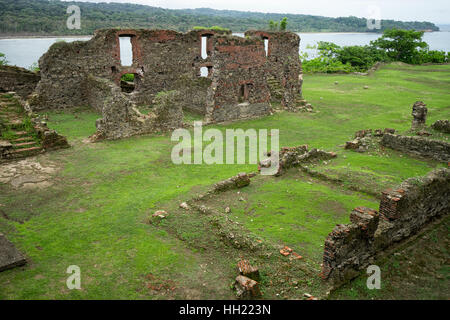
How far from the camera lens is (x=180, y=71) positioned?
25.3m

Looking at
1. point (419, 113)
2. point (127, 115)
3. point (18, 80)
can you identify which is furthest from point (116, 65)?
point (419, 113)

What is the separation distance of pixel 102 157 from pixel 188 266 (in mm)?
8469

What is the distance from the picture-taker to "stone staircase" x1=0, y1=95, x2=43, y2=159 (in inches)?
547

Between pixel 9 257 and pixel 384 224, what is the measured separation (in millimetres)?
8564

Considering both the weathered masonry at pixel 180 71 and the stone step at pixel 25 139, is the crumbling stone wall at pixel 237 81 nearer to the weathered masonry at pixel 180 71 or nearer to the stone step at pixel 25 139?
the weathered masonry at pixel 180 71

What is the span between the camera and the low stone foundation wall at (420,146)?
14867mm

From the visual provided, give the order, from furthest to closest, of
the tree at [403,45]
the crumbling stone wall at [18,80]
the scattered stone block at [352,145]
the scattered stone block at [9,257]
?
the tree at [403,45] < the crumbling stone wall at [18,80] < the scattered stone block at [352,145] < the scattered stone block at [9,257]

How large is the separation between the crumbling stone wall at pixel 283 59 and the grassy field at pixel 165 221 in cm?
962

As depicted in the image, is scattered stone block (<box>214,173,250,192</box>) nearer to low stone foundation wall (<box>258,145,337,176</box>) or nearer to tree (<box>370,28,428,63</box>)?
low stone foundation wall (<box>258,145,337,176</box>)

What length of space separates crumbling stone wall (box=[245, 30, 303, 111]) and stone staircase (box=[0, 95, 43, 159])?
1630 centimetres

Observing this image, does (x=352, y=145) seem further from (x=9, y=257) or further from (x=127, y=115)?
(x=9, y=257)

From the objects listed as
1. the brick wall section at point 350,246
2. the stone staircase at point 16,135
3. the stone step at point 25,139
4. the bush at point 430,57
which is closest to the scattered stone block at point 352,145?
the brick wall section at point 350,246

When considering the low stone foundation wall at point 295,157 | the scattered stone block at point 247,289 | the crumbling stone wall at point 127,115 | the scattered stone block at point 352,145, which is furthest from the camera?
the crumbling stone wall at point 127,115

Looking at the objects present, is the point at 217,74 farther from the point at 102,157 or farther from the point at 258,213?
the point at 258,213
